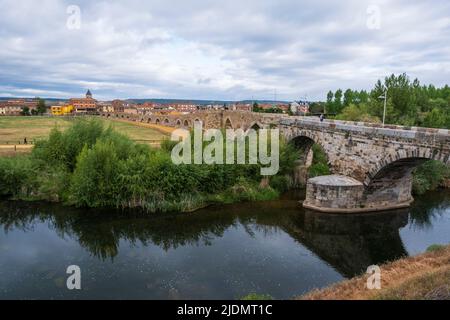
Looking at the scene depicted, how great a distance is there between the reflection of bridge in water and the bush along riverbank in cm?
106

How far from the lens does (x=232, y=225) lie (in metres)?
19.1

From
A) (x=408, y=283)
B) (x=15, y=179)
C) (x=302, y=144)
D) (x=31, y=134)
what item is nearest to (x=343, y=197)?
(x=302, y=144)

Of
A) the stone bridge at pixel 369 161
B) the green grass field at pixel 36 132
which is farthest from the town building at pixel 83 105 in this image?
the stone bridge at pixel 369 161

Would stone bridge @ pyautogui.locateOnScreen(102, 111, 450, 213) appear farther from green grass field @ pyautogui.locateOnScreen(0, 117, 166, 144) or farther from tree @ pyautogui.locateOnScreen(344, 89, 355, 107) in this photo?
tree @ pyautogui.locateOnScreen(344, 89, 355, 107)

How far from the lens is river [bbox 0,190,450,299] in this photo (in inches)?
496

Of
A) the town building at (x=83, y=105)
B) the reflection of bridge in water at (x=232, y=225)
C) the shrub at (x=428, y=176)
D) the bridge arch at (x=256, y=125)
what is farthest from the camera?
the town building at (x=83, y=105)

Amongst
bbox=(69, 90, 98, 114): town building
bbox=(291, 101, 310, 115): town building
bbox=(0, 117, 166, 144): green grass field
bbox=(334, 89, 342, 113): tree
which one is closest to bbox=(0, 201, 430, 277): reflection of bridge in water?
bbox=(0, 117, 166, 144): green grass field

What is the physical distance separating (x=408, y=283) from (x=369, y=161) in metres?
10.5

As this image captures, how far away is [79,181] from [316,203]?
14.2m

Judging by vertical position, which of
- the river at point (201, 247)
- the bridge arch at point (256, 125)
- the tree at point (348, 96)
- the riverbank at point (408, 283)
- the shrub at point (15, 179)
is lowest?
the river at point (201, 247)

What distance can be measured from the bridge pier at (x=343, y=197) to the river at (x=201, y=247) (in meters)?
0.72

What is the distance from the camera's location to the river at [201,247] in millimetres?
12598

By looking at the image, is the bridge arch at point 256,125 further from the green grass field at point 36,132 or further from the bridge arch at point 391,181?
the bridge arch at point 391,181
